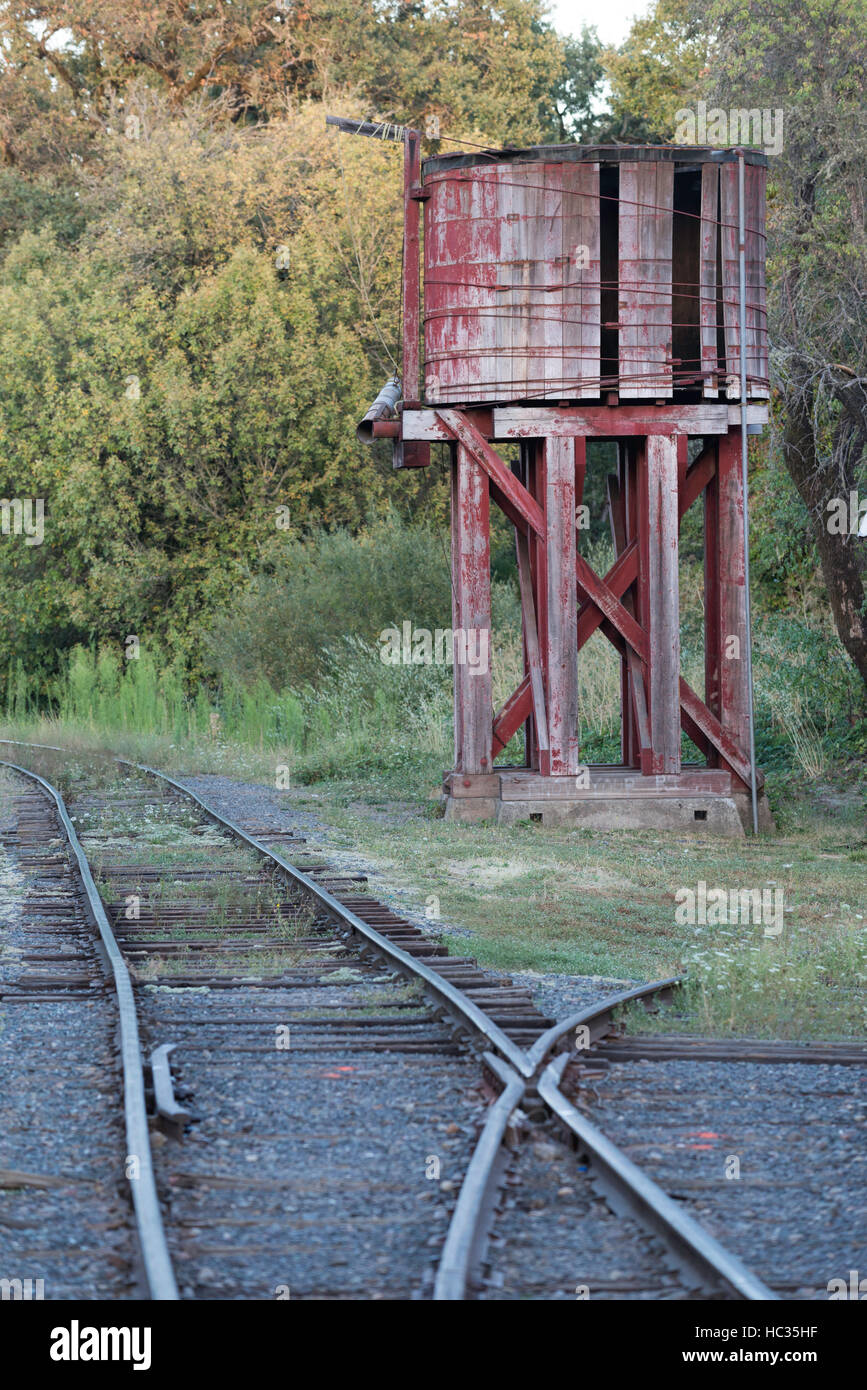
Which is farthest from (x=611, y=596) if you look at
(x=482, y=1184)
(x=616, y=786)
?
(x=482, y=1184)

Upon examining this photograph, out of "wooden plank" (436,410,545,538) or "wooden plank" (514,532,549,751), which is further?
"wooden plank" (514,532,549,751)

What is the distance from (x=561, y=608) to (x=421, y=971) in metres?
7.79

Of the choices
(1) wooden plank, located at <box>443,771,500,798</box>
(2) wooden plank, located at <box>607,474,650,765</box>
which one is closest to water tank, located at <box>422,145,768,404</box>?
(2) wooden plank, located at <box>607,474,650,765</box>

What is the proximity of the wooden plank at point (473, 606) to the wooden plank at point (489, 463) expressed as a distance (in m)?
0.11

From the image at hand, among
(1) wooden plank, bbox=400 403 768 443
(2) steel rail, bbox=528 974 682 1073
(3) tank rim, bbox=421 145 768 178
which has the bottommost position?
(2) steel rail, bbox=528 974 682 1073

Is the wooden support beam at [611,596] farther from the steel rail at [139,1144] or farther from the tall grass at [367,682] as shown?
the steel rail at [139,1144]

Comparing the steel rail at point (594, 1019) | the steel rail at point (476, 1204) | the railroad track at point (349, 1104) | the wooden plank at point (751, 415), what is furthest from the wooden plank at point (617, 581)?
the steel rail at point (476, 1204)

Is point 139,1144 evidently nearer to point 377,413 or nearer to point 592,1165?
point 592,1165

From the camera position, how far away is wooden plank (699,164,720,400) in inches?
598

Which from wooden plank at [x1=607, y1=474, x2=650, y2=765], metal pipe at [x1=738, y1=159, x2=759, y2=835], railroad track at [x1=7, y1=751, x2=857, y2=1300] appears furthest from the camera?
wooden plank at [x1=607, y1=474, x2=650, y2=765]

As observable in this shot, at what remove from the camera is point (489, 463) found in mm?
15219

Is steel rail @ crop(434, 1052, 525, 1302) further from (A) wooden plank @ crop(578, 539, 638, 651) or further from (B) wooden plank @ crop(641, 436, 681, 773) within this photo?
(A) wooden plank @ crop(578, 539, 638, 651)

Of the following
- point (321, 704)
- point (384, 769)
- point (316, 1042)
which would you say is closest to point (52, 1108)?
point (316, 1042)
